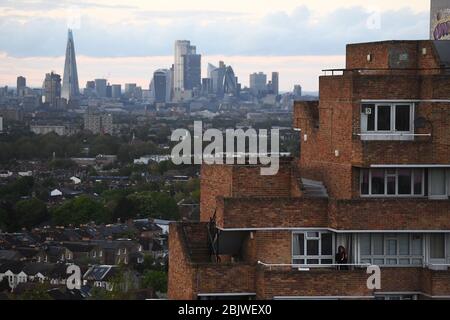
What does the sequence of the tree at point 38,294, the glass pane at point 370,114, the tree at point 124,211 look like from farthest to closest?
1. the tree at point 124,211
2. the tree at point 38,294
3. the glass pane at point 370,114

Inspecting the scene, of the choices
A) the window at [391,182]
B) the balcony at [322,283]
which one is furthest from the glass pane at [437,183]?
the balcony at [322,283]

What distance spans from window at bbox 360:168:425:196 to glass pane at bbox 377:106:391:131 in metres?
0.87

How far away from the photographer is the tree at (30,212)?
15188cm

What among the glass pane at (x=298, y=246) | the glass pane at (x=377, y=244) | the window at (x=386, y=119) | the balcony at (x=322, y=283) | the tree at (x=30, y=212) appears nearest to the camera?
the balcony at (x=322, y=283)

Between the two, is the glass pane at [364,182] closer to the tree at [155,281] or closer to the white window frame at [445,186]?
the white window frame at [445,186]

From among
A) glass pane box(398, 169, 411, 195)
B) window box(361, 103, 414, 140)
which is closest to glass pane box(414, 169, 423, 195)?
glass pane box(398, 169, 411, 195)

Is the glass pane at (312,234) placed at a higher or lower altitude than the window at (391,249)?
higher

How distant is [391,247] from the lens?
2459 centimetres

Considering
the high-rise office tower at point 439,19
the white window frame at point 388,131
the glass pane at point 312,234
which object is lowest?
the glass pane at point 312,234

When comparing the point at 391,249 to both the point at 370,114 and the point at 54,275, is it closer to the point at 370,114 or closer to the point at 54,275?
the point at 370,114

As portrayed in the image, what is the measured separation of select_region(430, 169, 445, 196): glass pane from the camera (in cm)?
2500

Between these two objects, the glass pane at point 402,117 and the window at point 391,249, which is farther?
the glass pane at point 402,117

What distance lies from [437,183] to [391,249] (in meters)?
1.64

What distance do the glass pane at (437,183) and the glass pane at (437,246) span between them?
3.02 feet
